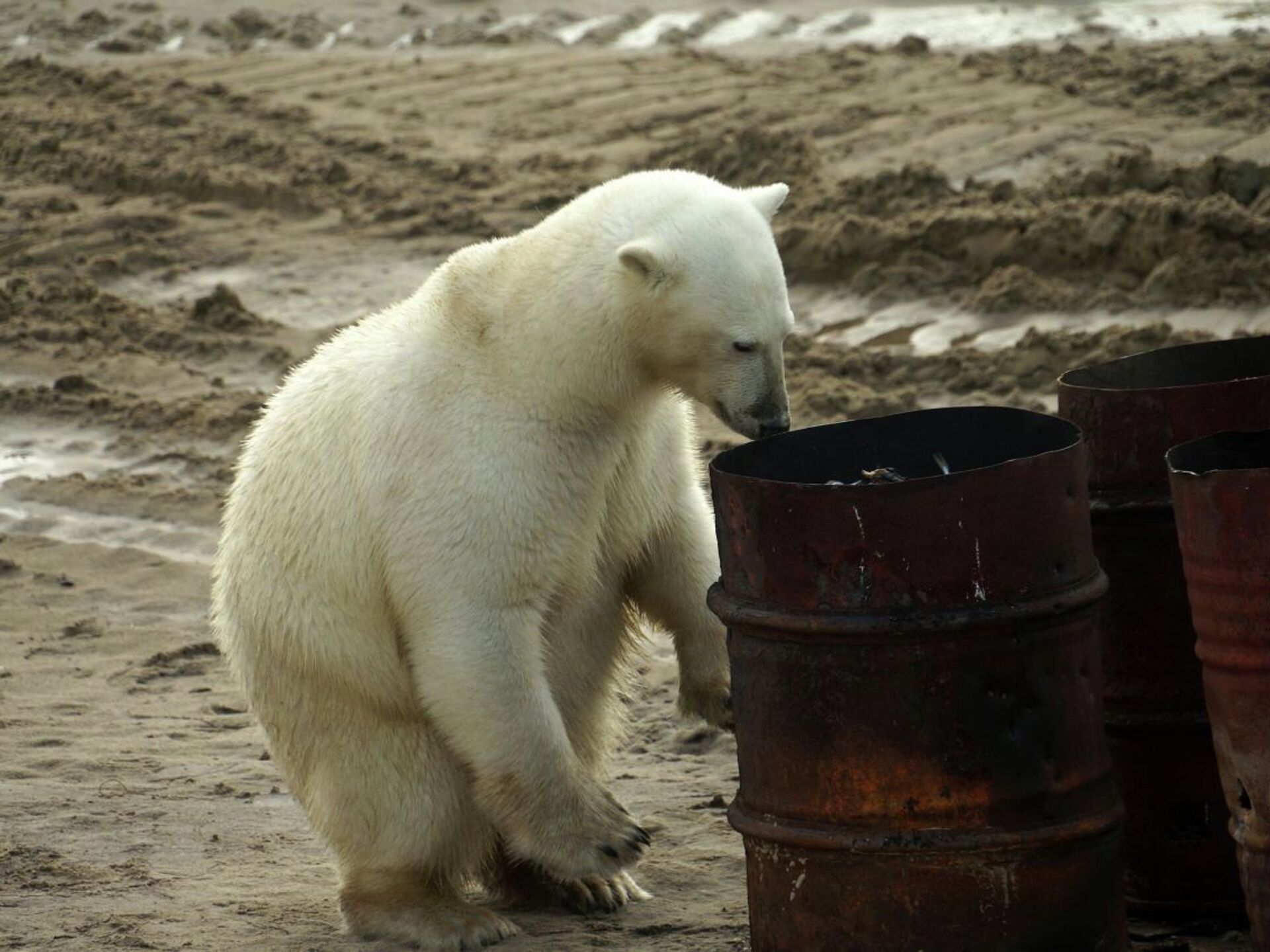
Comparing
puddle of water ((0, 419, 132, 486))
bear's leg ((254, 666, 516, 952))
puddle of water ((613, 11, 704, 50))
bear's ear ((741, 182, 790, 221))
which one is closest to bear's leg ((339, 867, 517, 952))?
bear's leg ((254, 666, 516, 952))

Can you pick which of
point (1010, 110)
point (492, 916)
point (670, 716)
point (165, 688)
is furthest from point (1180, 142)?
point (492, 916)

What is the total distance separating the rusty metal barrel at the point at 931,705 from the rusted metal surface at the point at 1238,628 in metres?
0.20

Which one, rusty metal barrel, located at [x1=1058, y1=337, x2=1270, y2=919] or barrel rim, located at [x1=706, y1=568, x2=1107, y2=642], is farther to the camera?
rusty metal barrel, located at [x1=1058, y1=337, x2=1270, y2=919]

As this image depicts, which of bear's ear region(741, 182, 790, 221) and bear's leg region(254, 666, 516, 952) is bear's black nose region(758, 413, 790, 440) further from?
bear's leg region(254, 666, 516, 952)

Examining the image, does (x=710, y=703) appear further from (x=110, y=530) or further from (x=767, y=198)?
(x=110, y=530)

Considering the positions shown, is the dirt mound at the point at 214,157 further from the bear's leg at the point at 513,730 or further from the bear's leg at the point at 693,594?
the bear's leg at the point at 513,730

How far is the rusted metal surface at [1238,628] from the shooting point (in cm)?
290

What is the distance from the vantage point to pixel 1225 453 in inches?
127

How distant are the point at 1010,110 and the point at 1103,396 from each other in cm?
798

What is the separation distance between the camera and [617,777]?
5129 mm

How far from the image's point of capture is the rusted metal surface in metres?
2.90

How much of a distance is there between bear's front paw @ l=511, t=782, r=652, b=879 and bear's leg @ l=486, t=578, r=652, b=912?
0.42 feet

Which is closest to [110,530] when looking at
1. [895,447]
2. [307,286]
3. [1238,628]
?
[307,286]

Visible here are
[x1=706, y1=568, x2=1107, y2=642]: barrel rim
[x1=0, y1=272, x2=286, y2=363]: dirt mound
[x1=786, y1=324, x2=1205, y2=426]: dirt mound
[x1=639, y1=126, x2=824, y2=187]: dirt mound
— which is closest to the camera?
[x1=706, y1=568, x2=1107, y2=642]: barrel rim
